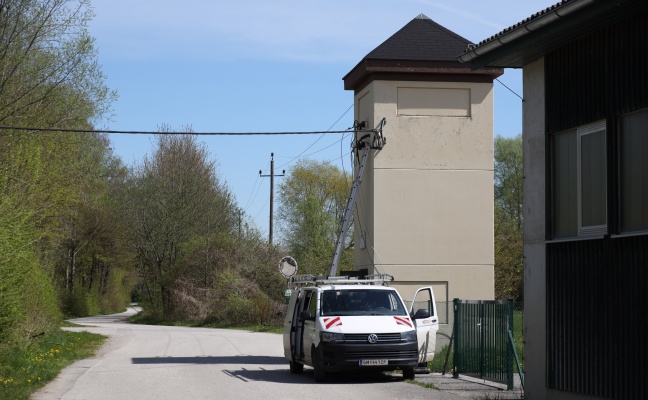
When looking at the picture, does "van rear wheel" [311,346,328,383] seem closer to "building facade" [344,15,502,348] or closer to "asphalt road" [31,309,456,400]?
"asphalt road" [31,309,456,400]

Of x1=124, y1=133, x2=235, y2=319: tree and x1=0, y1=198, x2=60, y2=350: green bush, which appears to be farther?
x1=124, y1=133, x2=235, y2=319: tree

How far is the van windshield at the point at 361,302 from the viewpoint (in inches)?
772

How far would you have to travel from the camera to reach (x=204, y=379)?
19062mm

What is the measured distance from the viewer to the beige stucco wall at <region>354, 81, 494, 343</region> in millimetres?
28812

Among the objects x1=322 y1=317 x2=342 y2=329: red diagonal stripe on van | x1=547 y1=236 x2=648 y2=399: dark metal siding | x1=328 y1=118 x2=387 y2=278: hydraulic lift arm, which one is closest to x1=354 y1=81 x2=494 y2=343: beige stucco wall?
x1=328 y1=118 x2=387 y2=278: hydraulic lift arm

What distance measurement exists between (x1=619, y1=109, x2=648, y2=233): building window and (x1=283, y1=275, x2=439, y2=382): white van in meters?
6.66

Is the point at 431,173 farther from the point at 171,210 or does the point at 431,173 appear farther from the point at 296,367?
the point at 171,210

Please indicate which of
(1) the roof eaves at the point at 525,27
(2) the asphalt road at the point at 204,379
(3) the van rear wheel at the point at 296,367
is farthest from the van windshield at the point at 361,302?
(1) the roof eaves at the point at 525,27

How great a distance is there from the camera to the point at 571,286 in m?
13.9

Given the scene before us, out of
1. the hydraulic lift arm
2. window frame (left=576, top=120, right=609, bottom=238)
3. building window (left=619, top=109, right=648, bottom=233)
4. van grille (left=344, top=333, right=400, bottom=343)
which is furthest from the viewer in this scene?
the hydraulic lift arm

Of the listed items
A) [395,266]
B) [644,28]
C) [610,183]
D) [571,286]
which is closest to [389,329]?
[571,286]

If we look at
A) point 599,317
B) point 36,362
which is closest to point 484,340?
point 599,317

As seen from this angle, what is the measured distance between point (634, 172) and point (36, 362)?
43.9 feet

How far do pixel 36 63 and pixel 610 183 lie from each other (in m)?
20.9
